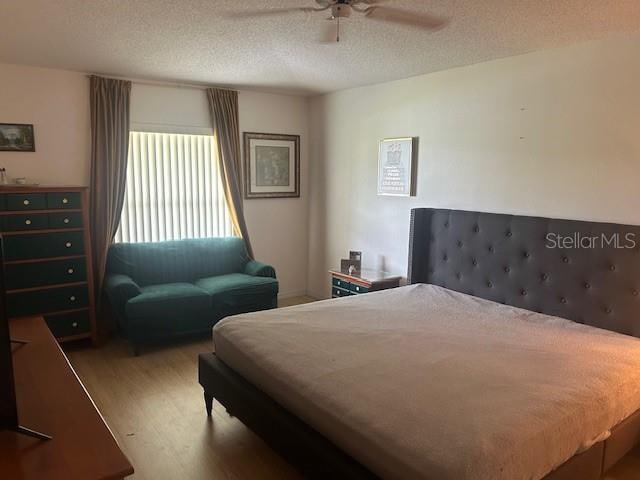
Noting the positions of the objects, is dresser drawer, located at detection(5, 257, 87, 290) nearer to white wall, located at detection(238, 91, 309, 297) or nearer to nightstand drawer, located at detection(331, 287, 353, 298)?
white wall, located at detection(238, 91, 309, 297)

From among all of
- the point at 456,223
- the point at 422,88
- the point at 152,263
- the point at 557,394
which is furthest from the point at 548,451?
the point at 152,263

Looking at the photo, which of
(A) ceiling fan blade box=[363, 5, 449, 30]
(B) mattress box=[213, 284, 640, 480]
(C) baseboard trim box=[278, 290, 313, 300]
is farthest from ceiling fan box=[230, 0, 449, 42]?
(C) baseboard trim box=[278, 290, 313, 300]

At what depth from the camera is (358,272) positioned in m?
4.52

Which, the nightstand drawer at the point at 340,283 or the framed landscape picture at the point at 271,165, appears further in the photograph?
the framed landscape picture at the point at 271,165

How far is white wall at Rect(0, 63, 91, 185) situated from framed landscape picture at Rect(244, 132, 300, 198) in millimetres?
1647

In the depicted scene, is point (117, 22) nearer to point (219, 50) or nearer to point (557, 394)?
point (219, 50)

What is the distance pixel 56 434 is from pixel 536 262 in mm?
2965

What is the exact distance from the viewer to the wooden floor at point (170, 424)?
Answer: 7.87ft

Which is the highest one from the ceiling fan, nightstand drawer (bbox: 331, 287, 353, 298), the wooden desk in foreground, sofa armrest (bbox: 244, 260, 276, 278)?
the ceiling fan

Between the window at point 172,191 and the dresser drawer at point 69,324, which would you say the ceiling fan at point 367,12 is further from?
the dresser drawer at point 69,324

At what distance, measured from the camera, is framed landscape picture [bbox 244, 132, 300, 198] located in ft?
16.9

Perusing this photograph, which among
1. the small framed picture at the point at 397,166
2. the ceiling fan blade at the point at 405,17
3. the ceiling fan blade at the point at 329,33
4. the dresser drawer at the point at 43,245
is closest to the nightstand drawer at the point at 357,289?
the small framed picture at the point at 397,166

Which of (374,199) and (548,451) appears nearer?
(548,451)

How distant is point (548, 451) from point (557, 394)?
0.29 metres
